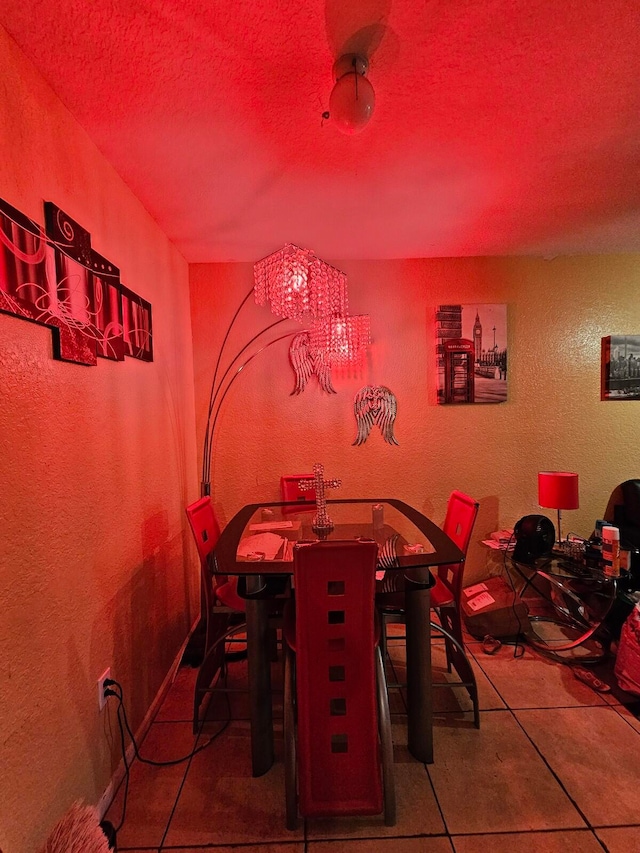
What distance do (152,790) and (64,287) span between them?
1.93m

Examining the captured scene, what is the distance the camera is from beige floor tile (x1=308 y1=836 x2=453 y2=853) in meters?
1.17

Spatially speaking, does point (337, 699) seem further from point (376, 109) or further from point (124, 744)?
point (376, 109)

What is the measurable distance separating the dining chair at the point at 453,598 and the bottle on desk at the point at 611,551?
0.84 meters

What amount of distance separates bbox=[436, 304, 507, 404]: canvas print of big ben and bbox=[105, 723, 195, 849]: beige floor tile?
2.54m

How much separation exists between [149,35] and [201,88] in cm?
19

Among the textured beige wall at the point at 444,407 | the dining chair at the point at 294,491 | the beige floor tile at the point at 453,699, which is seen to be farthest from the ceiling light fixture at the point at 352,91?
the beige floor tile at the point at 453,699

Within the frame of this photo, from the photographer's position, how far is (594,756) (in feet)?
4.91

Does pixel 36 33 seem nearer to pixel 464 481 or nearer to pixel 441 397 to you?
pixel 441 397

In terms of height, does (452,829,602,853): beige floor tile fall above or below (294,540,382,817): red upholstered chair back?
below

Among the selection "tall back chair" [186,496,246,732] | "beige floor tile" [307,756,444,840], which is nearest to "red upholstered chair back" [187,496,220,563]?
"tall back chair" [186,496,246,732]

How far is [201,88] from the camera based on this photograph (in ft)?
3.98

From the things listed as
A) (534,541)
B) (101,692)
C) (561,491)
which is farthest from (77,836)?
(561,491)

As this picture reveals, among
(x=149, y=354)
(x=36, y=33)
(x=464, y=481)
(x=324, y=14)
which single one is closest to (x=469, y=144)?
(x=324, y=14)

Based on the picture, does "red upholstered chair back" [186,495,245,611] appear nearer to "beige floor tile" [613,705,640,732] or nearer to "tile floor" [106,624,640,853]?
"tile floor" [106,624,640,853]
